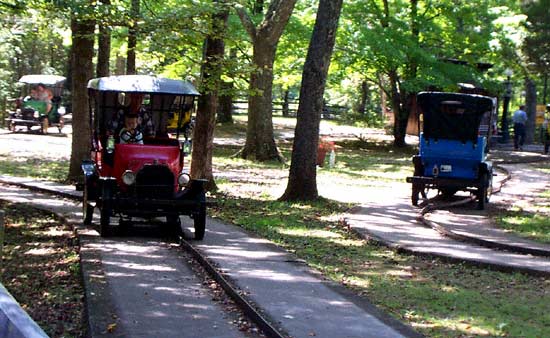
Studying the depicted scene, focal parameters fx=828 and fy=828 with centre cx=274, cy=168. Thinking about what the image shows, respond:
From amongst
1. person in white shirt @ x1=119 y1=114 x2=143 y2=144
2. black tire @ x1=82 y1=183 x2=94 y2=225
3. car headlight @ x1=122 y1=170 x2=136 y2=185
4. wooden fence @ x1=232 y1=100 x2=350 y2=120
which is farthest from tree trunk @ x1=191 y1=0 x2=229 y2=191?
wooden fence @ x1=232 y1=100 x2=350 y2=120

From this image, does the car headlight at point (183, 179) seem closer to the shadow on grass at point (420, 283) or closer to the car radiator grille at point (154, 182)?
the car radiator grille at point (154, 182)

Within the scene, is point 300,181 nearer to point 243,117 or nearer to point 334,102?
point 243,117

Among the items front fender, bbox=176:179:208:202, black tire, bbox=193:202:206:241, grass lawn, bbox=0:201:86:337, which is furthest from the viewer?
front fender, bbox=176:179:208:202

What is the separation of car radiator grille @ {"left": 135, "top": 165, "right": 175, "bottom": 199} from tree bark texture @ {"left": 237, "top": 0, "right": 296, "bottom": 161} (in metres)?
11.8

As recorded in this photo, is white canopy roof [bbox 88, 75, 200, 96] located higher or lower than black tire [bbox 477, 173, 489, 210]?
higher

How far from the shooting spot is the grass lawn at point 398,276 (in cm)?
845

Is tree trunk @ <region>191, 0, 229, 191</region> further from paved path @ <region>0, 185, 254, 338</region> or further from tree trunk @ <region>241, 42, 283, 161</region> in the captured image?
tree trunk @ <region>241, 42, 283, 161</region>

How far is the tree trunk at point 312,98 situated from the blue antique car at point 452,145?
2.27 m

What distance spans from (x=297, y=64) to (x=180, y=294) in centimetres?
2581

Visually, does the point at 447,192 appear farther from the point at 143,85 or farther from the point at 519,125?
the point at 519,125

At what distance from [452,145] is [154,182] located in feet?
26.0

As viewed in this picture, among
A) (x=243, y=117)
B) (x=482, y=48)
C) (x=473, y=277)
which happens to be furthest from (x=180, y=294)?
(x=243, y=117)

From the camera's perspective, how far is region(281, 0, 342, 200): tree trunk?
55.8ft

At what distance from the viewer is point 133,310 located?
839 centimetres
